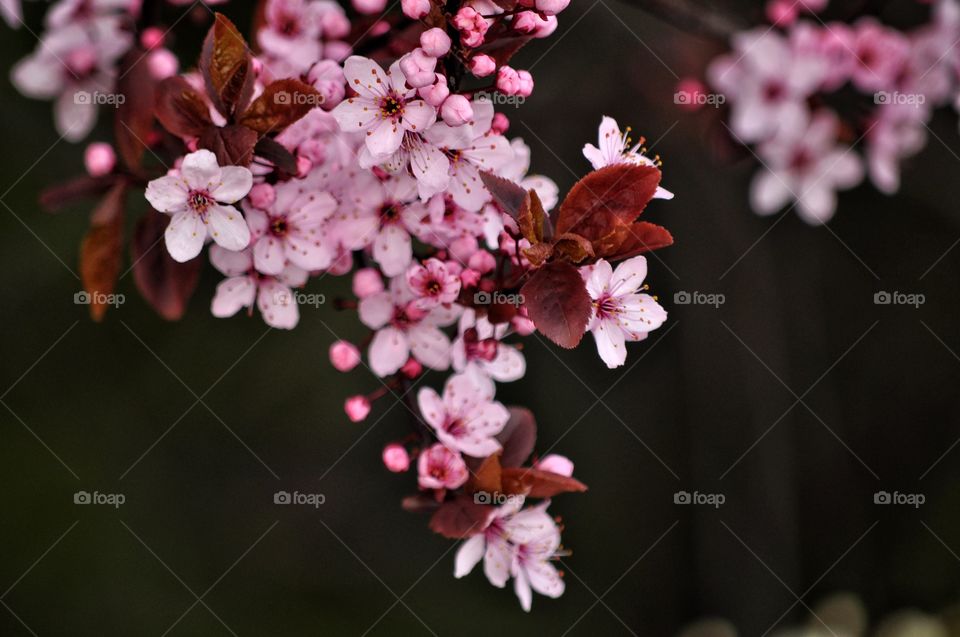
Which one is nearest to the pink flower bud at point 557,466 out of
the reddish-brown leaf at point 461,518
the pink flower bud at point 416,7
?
the reddish-brown leaf at point 461,518

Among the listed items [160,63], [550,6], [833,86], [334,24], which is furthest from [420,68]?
[833,86]

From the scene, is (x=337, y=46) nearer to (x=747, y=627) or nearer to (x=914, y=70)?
(x=914, y=70)

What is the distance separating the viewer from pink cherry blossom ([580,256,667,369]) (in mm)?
1018

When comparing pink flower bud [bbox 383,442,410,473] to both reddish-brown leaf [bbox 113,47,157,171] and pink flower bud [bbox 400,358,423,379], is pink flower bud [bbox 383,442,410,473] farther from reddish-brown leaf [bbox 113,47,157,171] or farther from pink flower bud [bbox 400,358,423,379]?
reddish-brown leaf [bbox 113,47,157,171]

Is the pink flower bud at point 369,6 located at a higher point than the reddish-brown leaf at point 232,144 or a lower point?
higher

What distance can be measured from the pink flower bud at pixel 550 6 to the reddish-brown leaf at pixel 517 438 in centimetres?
52

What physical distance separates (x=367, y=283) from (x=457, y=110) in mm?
339

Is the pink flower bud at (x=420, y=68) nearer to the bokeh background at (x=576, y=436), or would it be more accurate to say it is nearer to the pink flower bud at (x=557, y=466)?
the pink flower bud at (x=557, y=466)

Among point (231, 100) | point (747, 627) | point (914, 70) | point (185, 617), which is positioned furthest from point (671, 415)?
point (231, 100)

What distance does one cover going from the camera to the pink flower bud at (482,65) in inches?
39.1

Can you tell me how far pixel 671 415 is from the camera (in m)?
2.76

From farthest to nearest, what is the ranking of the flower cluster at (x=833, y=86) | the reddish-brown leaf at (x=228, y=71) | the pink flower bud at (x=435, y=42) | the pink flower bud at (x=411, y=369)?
the flower cluster at (x=833, y=86)
the pink flower bud at (x=411, y=369)
the reddish-brown leaf at (x=228, y=71)
the pink flower bud at (x=435, y=42)

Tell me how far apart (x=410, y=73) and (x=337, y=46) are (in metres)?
0.39

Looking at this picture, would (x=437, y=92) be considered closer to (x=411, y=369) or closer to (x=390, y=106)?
(x=390, y=106)
